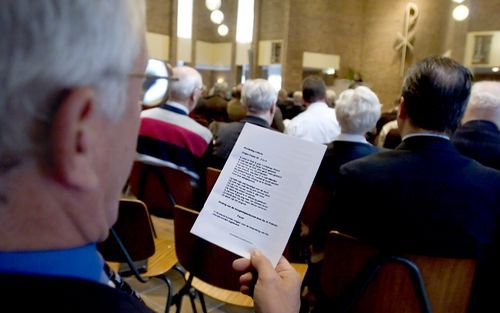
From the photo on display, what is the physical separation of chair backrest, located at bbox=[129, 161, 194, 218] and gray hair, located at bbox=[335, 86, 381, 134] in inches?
43.2

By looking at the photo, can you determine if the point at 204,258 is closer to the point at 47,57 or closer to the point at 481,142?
the point at 47,57

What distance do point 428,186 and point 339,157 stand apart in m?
1.06

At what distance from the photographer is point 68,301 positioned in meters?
0.50

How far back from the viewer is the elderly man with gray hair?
3.14 m

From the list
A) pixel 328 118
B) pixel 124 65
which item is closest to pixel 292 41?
pixel 328 118

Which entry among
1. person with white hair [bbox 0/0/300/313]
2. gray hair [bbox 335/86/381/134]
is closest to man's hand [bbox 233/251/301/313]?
person with white hair [bbox 0/0/300/313]

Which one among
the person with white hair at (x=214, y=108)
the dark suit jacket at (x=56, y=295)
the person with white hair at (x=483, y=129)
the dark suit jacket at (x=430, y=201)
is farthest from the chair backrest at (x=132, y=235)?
the person with white hair at (x=214, y=108)

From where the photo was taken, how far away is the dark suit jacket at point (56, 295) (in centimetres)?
49

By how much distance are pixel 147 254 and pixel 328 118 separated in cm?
280

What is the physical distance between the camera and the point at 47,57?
1.55 feet

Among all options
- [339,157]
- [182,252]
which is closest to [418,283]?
[182,252]

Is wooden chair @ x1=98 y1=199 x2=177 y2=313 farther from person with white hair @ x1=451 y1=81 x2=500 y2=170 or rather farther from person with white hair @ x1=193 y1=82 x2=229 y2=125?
person with white hair @ x1=193 y1=82 x2=229 y2=125

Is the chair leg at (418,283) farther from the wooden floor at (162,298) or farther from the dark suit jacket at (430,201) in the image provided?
the wooden floor at (162,298)

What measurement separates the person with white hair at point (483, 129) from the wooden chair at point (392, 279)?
1082 millimetres
